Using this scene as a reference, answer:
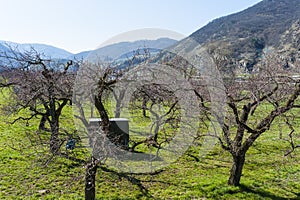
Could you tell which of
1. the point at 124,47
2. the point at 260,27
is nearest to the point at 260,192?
the point at 124,47

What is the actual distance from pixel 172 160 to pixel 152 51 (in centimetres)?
372

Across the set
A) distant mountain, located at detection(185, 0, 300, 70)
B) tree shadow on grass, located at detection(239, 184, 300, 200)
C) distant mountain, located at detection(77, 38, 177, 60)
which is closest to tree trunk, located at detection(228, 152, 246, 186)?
tree shadow on grass, located at detection(239, 184, 300, 200)

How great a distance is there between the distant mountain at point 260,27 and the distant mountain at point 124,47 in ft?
227

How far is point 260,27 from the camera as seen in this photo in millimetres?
111062

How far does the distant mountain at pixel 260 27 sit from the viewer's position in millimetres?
87312

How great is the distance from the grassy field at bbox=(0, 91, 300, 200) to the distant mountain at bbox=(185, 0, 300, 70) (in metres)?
67.5

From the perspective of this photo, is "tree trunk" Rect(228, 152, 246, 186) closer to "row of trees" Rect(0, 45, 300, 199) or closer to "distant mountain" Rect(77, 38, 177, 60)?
"row of trees" Rect(0, 45, 300, 199)

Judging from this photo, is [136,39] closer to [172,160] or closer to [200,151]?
[172,160]

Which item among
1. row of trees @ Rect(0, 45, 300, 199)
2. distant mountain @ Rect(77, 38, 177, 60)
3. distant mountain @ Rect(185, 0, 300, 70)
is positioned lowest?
row of trees @ Rect(0, 45, 300, 199)

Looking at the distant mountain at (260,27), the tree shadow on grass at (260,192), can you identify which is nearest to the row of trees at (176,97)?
the tree shadow on grass at (260,192)

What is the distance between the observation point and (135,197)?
548 centimetres

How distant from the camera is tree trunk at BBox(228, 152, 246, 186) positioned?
18.3 feet

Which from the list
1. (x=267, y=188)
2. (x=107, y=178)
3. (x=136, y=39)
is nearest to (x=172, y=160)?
(x=107, y=178)

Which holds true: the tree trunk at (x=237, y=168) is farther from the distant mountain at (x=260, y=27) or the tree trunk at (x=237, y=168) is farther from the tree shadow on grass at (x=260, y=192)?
the distant mountain at (x=260, y=27)
